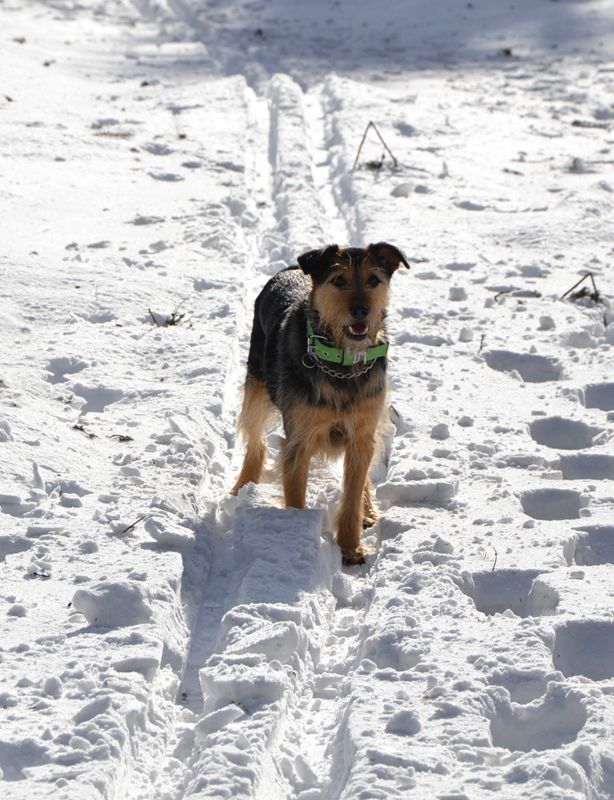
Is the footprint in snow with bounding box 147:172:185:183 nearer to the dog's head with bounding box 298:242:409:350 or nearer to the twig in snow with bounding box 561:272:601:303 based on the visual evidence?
the twig in snow with bounding box 561:272:601:303

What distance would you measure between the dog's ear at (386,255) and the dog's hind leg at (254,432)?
1.04 metres

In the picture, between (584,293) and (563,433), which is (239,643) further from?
(584,293)

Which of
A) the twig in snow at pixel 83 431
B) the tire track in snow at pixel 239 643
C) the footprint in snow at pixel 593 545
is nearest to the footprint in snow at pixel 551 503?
the footprint in snow at pixel 593 545

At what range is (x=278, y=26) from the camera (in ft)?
61.0

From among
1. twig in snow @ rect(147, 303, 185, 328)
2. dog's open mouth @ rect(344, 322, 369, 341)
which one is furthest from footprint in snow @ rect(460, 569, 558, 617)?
twig in snow @ rect(147, 303, 185, 328)

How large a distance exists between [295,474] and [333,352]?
66 cm

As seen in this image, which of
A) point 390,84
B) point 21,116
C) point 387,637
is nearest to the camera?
point 387,637

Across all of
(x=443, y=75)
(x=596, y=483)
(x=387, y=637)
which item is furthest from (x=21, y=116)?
(x=387, y=637)

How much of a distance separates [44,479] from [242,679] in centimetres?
190

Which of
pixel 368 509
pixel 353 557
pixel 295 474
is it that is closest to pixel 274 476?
pixel 295 474

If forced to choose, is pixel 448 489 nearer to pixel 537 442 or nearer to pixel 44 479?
pixel 537 442

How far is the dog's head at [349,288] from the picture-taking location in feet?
17.5

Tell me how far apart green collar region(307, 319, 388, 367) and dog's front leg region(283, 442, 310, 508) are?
478 millimetres

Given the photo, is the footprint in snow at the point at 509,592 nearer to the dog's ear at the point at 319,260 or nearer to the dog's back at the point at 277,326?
the dog's back at the point at 277,326
